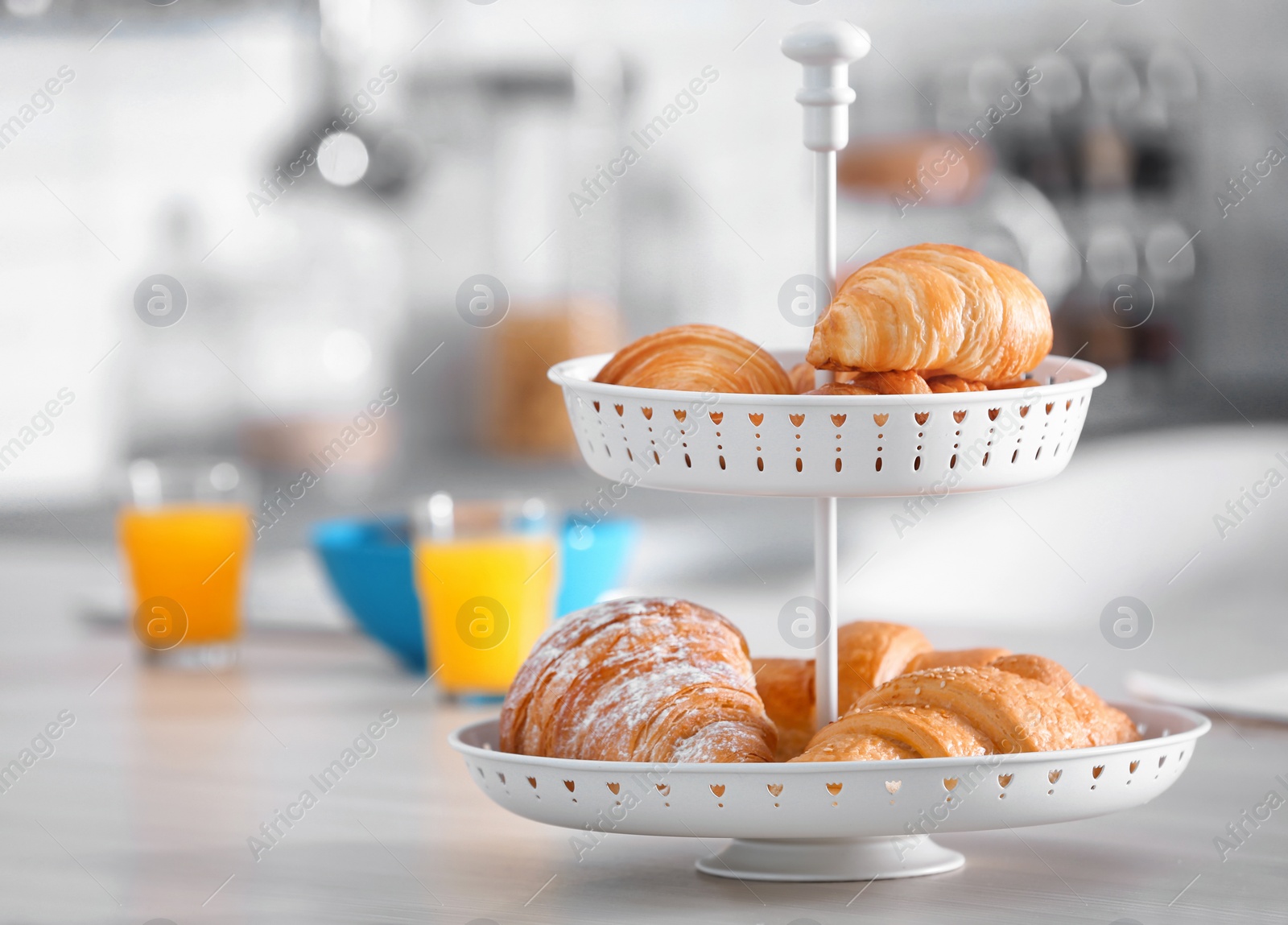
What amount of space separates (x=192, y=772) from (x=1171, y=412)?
2.25 metres

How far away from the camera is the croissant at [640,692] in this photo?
701mm

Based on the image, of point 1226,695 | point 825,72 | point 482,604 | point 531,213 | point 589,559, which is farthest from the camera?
point 531,213

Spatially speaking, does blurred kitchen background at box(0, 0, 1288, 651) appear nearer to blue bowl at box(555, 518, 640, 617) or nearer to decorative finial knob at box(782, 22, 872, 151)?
blue bowl at box(555, 518, 640, 617)

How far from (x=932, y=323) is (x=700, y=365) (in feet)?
0.35

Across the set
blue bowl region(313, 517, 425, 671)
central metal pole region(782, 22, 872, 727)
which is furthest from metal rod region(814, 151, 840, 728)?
blue bowl region(313, 517, 425, 671)

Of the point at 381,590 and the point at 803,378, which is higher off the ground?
→ the point at 803,378

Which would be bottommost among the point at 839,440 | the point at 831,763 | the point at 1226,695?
the point at 1226,695

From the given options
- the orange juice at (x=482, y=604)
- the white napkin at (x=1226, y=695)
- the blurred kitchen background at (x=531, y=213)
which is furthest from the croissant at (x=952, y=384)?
the blurred kitchen background at (x=531, y=213)

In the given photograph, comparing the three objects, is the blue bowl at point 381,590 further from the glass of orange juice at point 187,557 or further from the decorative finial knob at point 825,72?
the decorative finial knob at point 825,72

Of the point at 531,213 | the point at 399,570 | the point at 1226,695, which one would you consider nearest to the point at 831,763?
the point at 1226,695

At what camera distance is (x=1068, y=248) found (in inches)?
112

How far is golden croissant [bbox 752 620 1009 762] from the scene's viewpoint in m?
0.81

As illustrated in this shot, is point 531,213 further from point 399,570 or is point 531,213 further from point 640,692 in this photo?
point 640,692

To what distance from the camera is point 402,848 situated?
81 centimetres
